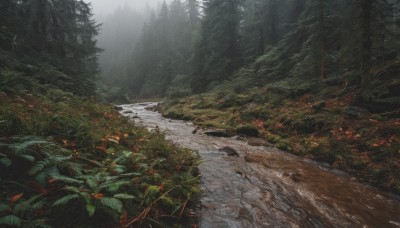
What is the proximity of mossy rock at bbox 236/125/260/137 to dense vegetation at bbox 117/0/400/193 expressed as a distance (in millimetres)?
98

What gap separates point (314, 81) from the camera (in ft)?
52.5

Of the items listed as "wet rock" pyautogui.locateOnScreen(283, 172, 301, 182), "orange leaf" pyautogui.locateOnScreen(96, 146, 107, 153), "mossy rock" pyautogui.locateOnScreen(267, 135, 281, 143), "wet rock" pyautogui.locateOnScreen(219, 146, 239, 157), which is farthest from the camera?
"mossy rock" pyautogui.locateOnScreen(267, 135, 281, 143)

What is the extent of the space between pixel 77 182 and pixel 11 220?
0.87m

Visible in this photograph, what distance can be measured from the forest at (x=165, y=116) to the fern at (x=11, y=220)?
0.05ft

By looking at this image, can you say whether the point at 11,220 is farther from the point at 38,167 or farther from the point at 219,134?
the point at 219,134

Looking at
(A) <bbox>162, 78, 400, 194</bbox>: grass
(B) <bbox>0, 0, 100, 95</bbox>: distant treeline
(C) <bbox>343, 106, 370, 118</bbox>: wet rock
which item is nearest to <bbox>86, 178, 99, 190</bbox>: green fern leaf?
(A) <bbox>162, 78, 400, 194</bbox>: grass

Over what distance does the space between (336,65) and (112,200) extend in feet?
63.4

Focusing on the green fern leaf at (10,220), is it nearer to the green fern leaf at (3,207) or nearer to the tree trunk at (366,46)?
the green fern leaf at (3,207)

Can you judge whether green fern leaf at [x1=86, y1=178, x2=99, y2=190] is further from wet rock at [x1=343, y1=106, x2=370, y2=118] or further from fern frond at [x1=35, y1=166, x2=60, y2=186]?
wet rock at [x1=343, y1=106, x2=370, y2=118]

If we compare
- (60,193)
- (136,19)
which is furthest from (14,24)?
(136,19)

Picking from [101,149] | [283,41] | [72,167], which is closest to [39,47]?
[101,149]

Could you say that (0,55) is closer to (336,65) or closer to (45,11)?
(45,11)

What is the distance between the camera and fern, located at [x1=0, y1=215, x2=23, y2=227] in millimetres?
2090

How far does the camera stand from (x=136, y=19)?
409 ft
